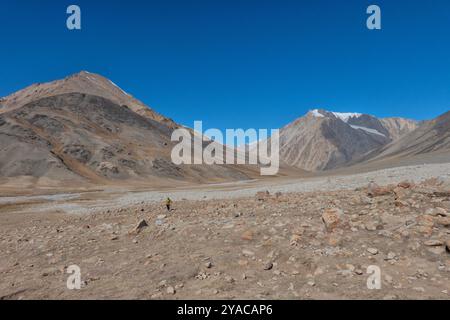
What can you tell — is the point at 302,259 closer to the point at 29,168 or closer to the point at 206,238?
the point at 206,238

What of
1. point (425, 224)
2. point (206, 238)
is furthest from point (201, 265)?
point (425, 224)

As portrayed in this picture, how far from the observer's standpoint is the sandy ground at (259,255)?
28.9 feet

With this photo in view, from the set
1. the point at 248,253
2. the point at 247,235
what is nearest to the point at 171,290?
the point at 248,253

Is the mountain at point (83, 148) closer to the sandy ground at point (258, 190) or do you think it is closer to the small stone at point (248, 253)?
the sandy ground at point (258, 190)

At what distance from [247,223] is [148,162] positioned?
10632 centimetres

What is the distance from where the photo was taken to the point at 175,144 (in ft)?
534

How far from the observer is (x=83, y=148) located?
117438mm

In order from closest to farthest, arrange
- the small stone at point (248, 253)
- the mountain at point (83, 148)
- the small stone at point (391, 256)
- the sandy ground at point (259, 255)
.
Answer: the sandy ground at point (259, 255) → the small stone at point (391, 256) → the small stone at point (248, 253) → the mountain at point (83, 148)


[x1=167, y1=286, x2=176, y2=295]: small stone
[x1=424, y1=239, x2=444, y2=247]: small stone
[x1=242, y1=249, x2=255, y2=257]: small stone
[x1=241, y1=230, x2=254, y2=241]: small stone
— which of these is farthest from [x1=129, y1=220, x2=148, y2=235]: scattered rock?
[x1=424, y1=239, x2=444, y2=247]: small stone

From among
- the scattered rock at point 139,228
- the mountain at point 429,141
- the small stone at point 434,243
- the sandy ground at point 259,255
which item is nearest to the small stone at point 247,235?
the sandy ground at point 259,255

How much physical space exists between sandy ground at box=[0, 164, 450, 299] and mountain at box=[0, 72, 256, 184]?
86.6 metres

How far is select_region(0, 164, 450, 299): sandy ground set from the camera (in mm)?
8797

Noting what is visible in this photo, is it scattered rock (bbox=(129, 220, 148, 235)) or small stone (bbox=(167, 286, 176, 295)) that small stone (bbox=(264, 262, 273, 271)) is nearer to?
small stone (bbox=(167, 286, 176, 295))

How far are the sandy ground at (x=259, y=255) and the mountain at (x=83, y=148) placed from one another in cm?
8663
